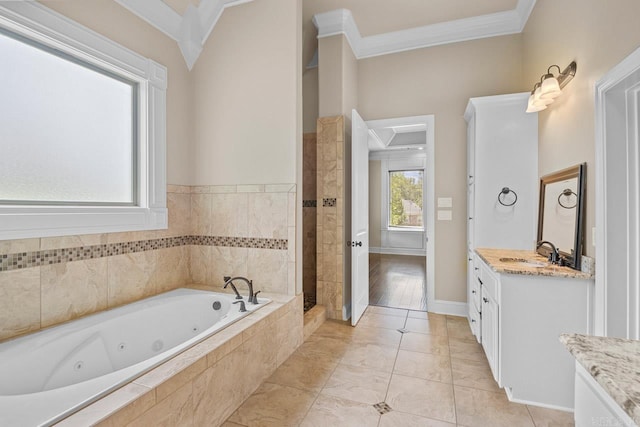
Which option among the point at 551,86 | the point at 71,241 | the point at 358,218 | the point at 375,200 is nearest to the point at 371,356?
the point at 358,218

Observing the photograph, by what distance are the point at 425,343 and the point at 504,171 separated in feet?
5.68

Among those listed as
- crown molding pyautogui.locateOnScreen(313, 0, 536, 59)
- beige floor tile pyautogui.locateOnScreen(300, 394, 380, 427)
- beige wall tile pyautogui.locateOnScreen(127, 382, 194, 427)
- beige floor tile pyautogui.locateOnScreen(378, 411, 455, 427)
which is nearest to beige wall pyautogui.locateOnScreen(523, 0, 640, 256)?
crown molding pyautogui.locateOnScreen(313, 0, 536, 59)

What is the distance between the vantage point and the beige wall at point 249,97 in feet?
9.01

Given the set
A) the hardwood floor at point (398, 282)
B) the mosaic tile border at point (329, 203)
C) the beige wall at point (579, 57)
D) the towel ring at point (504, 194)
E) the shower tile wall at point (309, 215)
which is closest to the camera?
the beige wall at point (579, 57)

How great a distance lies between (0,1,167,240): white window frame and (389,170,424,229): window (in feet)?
19.5

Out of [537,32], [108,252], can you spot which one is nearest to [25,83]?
[108,252]

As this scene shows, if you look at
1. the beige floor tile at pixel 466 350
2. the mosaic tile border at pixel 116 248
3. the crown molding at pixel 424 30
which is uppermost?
the crown molding at pixel 424 30

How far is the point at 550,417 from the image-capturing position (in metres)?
1.85

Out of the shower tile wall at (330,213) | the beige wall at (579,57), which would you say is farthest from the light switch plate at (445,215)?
the shower tile wall at (330,213)

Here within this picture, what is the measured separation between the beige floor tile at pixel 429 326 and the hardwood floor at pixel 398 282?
0.34m

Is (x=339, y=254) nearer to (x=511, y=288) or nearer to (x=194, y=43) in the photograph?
(x=511, y=288)

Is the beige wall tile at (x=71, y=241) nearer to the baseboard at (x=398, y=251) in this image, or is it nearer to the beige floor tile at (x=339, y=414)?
the beige floor tile at (x=339, y=414)

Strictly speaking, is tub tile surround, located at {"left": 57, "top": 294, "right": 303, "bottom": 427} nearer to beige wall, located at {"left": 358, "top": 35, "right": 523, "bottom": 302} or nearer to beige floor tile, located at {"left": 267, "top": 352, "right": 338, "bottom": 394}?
beige floor tile, located at {"left": 267, "top": 352, "right": 338, "bottom": 394}

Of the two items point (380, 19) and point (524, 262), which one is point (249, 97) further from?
point (524, 262)
